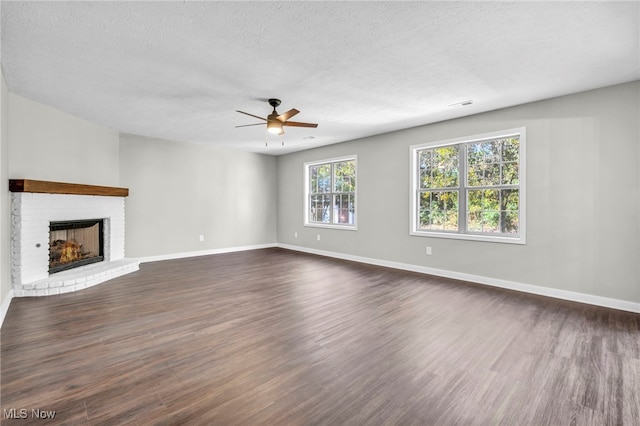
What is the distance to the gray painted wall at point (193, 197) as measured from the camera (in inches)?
229

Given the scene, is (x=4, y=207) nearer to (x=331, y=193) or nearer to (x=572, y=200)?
(x=331, y=193)

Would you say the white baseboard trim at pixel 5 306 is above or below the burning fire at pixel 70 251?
below

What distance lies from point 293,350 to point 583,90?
444 centimetres

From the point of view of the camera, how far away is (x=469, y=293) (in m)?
3.91

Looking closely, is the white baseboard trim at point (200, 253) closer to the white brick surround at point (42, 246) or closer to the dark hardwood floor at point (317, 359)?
the white brick surround at point (42, 246)

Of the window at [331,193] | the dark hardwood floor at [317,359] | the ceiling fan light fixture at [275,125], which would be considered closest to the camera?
the dark hardwood floor at [317,359]

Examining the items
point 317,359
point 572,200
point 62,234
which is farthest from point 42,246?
point 572,200

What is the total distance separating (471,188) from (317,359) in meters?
3.68

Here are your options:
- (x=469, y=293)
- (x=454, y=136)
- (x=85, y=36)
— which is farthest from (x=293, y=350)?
(x=454, y=136)

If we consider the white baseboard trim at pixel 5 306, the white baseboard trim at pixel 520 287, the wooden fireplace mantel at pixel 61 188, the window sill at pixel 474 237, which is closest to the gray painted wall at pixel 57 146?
the wooden fireplace mantel at pixel 61 188

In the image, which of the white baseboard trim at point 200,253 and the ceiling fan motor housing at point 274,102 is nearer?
the ceiling fan motor housing at point 274,102

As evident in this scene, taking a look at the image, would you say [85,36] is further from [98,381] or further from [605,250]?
[605,250]

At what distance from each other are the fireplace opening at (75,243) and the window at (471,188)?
18.0 ft

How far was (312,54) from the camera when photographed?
8.72 feet
